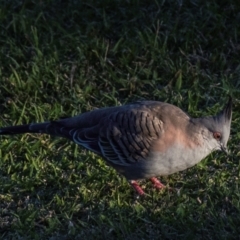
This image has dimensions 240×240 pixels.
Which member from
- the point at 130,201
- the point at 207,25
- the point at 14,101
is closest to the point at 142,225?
the point at 130,201

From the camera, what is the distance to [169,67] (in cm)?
645

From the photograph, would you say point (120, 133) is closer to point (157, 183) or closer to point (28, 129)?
point (157, 183)

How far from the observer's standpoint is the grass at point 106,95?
4949 millimetres

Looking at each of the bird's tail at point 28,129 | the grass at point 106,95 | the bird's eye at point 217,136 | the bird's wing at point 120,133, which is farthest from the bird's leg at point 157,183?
the bird's tail at point 28,129

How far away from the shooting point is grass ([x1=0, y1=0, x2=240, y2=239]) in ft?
16.2

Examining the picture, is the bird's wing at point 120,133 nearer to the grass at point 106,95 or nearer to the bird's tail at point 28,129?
the bird's tail at point 28,129

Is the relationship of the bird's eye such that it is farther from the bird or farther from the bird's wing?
the bird's wing

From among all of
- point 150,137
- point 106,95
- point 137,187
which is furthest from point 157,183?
point 106,95

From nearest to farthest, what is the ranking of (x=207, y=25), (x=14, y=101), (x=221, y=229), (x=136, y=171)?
(x=221, y=229) < (x=136, y=171) < (x=14, y=101) < (x=207, y=25)

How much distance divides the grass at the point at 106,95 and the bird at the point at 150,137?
0.79ft

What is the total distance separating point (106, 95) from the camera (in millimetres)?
6223

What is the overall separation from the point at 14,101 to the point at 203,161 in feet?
5.16

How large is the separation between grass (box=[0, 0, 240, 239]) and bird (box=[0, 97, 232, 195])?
240 mm

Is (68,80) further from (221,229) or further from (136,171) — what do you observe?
(221,229)
